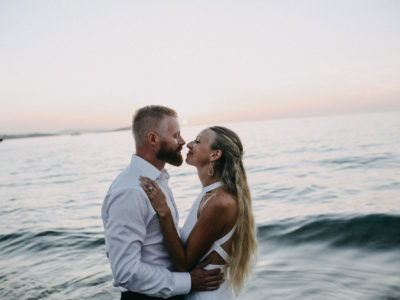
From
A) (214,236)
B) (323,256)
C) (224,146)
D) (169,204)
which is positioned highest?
(224,146)

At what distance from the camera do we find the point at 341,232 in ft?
27.9

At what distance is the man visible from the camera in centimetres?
225

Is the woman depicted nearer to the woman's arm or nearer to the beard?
the woman's arm

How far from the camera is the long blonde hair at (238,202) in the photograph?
2.90m

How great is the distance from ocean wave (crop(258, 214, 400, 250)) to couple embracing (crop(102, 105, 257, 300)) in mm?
5573

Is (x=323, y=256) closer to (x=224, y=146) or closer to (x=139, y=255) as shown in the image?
(x=224, y=146)

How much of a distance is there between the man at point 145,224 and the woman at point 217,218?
3.5 inches

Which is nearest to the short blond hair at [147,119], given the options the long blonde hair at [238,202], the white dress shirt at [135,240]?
the white dress shirt at [135,240]

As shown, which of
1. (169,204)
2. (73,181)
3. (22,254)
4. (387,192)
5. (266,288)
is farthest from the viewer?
(73,181)

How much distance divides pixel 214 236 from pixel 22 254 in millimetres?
7420

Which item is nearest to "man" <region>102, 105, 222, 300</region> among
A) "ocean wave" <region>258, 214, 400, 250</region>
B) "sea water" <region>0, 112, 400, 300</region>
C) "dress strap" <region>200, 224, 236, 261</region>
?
"dress strap" <region>200, 224, 236, 261</region>

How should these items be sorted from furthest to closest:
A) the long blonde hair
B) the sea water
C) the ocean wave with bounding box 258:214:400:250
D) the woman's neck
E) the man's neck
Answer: the ocean wave with bounding box 258:214:400:250 → the sea water → the woman's neck → the long blonde hair → the man's neck

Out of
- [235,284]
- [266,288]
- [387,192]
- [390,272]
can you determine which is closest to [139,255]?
[235,284]

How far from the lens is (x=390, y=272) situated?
6.17m
